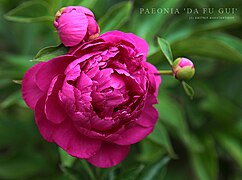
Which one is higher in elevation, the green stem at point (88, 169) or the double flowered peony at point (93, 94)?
the double flowered peony at point (93, 94)

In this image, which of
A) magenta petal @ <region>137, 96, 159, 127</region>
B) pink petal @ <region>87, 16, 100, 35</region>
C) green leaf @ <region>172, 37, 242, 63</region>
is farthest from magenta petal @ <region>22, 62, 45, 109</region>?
green leaf @ <region>172, 37, 242, 63</region>

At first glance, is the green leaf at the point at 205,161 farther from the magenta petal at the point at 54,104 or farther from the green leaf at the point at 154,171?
the magenta petal at the point at 54,104

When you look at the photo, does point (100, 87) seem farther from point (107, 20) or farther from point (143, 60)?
point (107, 20)

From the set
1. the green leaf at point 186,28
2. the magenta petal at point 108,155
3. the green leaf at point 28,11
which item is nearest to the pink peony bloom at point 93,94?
the magenta petal at point 108,155

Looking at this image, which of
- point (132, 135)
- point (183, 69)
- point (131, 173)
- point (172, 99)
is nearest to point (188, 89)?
point (183, 69)

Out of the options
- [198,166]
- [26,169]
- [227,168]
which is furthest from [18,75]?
[227,168]

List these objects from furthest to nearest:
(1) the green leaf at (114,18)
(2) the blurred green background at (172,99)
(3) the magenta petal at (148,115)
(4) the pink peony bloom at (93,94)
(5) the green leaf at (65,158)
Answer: (2) the blurred green background at (172,99)
(1) the green leaf at (114,18)
(5) the green leaf at (65,158)
(3) the magenta petal at (148,115)
(4) the pink peony bloom at (93,94)
